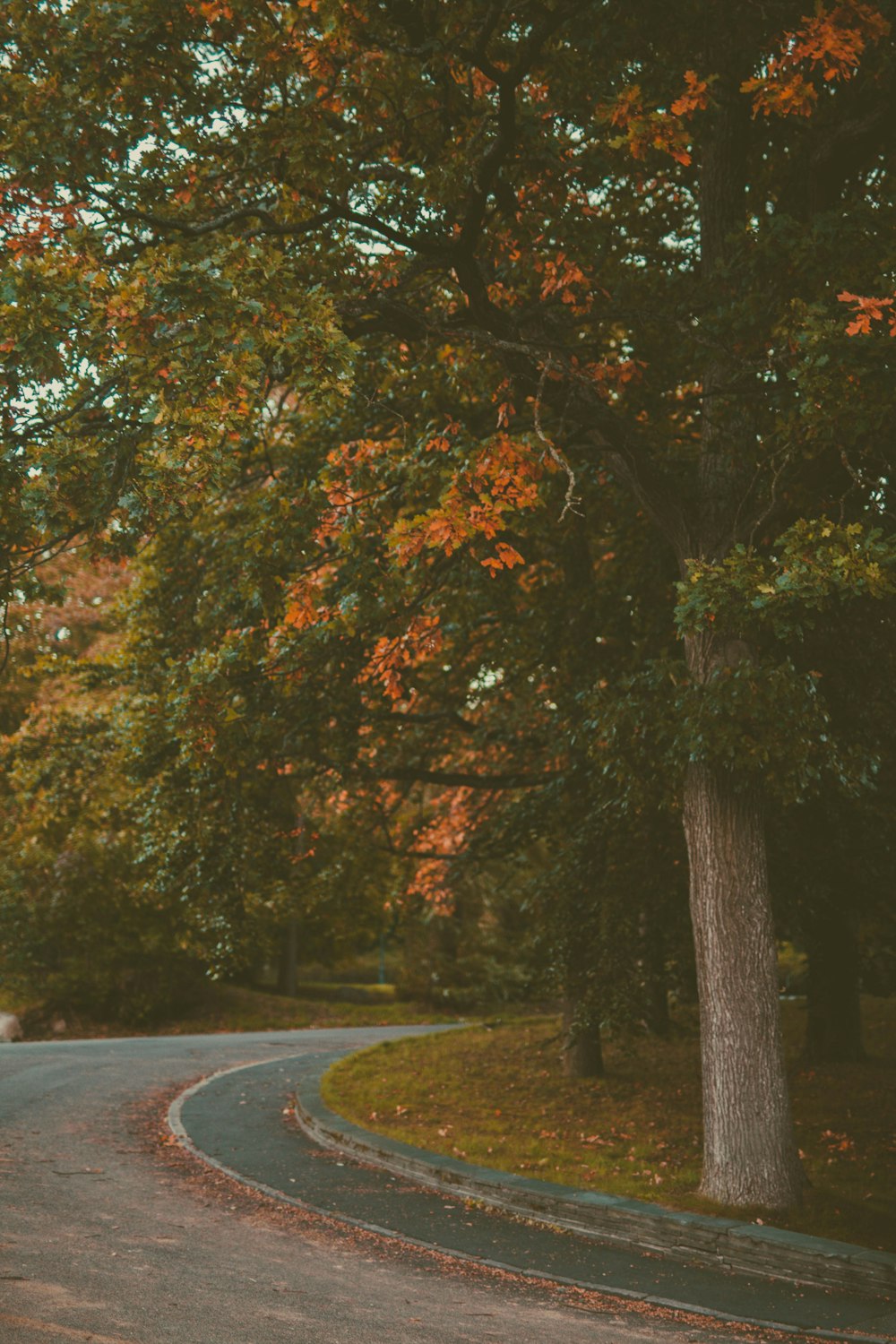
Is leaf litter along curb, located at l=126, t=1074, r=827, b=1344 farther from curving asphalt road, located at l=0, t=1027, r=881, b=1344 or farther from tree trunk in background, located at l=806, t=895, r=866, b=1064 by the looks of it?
tree trunk in background, located at l=806, t=895, r=866, b=1064

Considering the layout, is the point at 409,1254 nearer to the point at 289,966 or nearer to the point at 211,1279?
the point at 211,1279

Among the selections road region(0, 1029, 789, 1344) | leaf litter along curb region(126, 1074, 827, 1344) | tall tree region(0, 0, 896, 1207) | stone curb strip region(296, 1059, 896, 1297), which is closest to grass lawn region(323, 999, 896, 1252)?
stone curb strip region(296, 1059, 896, 1297)

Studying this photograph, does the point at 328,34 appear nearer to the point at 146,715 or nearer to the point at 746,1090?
the point at 146,715

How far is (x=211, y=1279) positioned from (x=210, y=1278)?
0.13 feet

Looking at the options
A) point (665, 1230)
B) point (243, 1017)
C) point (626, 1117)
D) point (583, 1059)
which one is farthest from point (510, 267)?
point (243, 1017)

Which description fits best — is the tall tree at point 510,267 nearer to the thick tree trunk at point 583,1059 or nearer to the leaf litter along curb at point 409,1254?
the leaf litter along curb at point 409,1254

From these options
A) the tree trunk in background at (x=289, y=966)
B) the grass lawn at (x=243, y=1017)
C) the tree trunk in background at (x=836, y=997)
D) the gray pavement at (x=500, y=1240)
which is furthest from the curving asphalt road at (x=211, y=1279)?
the tree trunk in background at (x=289, y=966)

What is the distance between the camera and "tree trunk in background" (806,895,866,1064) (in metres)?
15.5

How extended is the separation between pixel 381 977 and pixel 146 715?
2873 centimetres

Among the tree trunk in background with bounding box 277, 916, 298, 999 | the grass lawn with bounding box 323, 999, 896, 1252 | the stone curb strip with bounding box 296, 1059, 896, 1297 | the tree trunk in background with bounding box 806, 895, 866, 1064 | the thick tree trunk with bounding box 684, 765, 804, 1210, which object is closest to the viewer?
the stone curb strip with bounding box 296, 1059, 896, 1297

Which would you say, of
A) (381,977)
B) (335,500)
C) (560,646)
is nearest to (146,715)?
(335,500)

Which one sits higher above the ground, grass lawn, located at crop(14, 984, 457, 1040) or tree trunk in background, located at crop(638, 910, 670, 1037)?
tree trunk in background, located at crop(638, 910, 670, 1037)

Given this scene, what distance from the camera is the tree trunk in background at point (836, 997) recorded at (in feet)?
50.7

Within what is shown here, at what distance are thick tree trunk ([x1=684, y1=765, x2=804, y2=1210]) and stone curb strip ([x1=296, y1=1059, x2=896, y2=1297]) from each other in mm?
662
